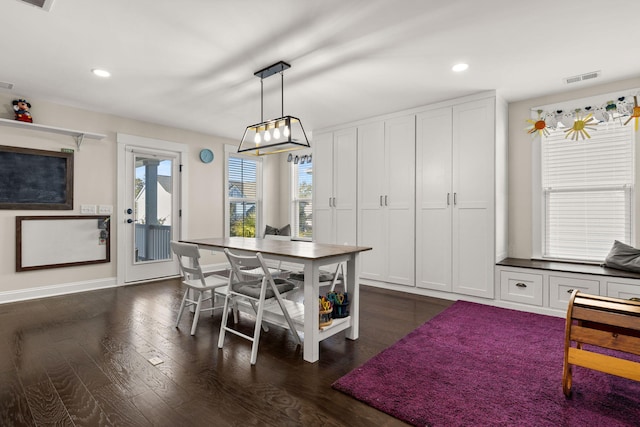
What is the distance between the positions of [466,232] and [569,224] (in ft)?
3.83

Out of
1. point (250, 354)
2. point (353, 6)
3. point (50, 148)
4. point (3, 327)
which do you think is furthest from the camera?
point (50, 148)

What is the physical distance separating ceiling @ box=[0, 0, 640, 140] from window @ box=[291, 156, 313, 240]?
254 cm

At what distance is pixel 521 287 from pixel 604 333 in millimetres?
1868

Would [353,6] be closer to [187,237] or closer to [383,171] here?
[383,171]

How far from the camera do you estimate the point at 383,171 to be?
15.3ft

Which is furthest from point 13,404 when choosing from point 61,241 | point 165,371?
point 61,241

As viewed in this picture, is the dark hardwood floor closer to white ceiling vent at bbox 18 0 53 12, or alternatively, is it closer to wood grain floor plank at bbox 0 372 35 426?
wood grain floor plank at bbox 0 372 35 426

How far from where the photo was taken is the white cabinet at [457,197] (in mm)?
3781

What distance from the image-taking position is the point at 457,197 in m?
4.02

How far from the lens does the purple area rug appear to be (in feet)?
5.70

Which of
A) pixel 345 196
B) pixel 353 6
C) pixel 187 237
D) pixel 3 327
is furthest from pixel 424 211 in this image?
pixel 3 327

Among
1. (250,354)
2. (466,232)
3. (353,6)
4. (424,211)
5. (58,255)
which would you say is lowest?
(250,354)

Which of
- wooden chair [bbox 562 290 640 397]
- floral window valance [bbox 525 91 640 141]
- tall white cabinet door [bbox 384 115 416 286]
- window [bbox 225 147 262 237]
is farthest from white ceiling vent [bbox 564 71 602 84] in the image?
window [bbox 225 147 262 237]

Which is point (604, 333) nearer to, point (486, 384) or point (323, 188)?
point (486, 384)
